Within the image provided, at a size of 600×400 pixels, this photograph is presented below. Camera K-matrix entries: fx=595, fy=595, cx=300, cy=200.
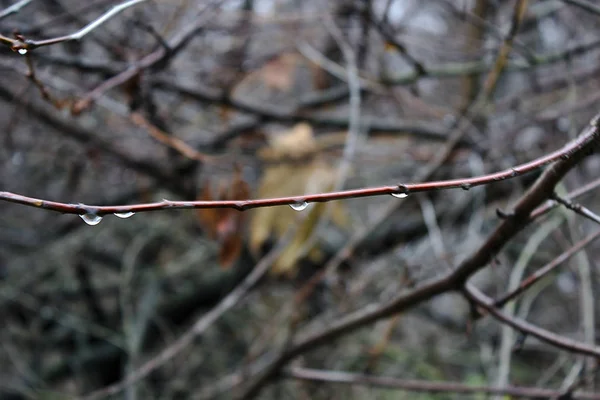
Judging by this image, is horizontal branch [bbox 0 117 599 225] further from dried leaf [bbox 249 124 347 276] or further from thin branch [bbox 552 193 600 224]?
dried leaf [bbox 249 124 347 276]

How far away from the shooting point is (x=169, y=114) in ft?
7.18

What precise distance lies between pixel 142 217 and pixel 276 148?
82cm

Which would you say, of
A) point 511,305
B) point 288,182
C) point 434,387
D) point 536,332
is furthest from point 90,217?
point 288,182

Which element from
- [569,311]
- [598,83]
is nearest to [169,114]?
[598,83]

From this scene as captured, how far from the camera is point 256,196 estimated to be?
7.36ft

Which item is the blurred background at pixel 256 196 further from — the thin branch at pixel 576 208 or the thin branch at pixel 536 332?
the thin branch at pixel 576 208

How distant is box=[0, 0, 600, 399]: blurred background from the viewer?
6.66ft

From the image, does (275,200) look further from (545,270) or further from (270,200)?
(545,270)

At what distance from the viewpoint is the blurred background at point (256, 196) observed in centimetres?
203

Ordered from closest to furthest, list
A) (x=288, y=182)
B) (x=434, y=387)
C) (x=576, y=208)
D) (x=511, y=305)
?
(x=576, y=208) < (x=434, y=387) < (x=511, y=305) < (x=288, y=182)

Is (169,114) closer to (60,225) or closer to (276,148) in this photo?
(276,148)

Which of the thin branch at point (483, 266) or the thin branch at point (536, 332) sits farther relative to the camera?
the thin branch at point (536, 332)

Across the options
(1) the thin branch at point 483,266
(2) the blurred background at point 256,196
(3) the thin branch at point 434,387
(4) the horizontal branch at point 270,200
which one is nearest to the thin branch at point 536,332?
(1) the thin branch at point 483,266

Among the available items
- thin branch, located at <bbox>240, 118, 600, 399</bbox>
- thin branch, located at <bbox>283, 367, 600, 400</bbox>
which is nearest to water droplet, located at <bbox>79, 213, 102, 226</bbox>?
thin branch, located at <bbox>240, 118, 600, 399</bbox>
